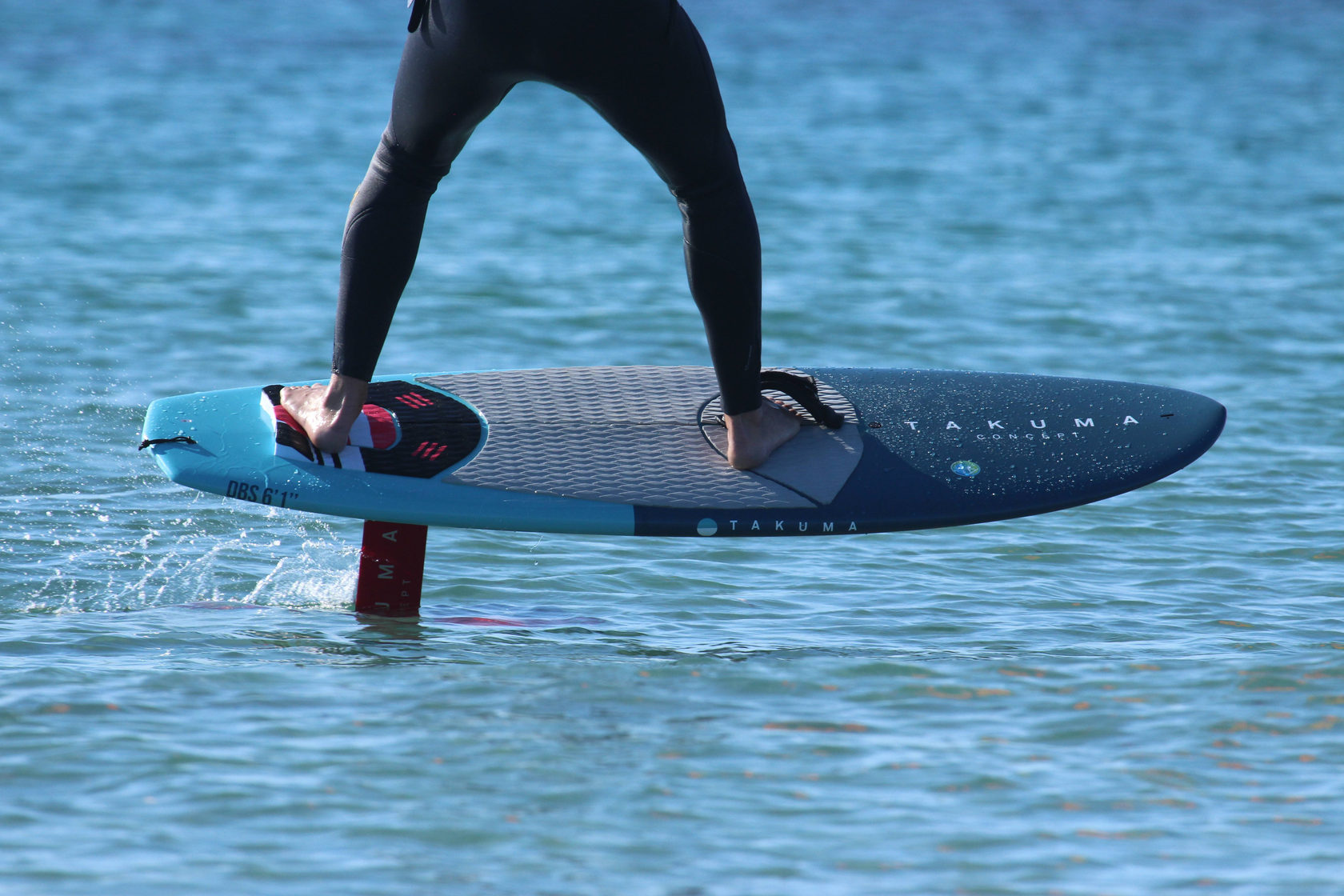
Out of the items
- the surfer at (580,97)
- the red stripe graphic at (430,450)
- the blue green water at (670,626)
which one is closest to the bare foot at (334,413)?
the surfer at (580,97)

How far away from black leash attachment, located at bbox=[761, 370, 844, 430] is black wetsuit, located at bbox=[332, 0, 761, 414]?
302mm

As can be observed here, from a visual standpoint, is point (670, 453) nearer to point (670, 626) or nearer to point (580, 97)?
point (670, 626)

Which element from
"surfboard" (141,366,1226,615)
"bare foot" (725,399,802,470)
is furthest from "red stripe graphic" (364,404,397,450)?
"bare foot" (725,399,802,470)

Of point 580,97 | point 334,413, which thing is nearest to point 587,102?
point 580,97

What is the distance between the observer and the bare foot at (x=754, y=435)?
3.47 metres

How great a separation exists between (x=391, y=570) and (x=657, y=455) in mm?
694

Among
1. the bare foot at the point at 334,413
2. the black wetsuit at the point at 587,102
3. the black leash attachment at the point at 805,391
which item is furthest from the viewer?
the black leash attachment at the point at 805,391

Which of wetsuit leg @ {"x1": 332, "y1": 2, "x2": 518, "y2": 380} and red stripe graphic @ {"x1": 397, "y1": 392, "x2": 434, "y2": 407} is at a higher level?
wetsuit leg @ {"x1": 332, "y1": 2, "x2": 518, "y2": 380}

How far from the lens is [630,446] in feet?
11.9

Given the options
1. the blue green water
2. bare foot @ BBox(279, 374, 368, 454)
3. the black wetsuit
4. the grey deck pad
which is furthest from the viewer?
the grey deck pad

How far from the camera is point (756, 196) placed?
11.1m

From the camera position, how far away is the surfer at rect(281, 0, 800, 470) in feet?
9.43

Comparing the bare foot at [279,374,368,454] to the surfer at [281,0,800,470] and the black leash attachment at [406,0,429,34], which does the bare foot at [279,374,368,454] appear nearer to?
the surfer at [281,0,800,470]

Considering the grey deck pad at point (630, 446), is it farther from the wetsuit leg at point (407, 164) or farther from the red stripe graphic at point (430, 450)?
the wetsuit leg at point (407, 164)
